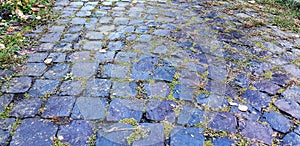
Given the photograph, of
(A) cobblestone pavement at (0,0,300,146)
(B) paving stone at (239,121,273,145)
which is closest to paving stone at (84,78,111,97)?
(A) cobblestone pavement at (0,0,300,146)

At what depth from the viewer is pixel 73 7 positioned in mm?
3951

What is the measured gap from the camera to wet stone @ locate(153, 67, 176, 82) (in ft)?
8.04

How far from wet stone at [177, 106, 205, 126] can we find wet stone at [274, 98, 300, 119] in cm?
65

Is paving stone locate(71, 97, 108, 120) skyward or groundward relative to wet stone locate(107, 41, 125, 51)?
groundward

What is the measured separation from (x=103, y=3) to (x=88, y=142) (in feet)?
9.03

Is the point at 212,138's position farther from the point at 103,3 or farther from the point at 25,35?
the point at 103,3

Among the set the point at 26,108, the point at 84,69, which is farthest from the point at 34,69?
the point at 26,108

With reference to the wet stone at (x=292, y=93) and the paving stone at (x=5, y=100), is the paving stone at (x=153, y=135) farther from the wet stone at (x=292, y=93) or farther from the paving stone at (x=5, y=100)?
the wet stone at (x=292, y=93)

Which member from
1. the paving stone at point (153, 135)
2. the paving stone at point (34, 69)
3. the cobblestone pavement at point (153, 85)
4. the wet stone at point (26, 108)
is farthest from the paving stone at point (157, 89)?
the paving stone at point (34, 69)

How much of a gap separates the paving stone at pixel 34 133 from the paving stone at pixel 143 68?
0.84 metres

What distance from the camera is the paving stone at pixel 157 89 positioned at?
7.37ft

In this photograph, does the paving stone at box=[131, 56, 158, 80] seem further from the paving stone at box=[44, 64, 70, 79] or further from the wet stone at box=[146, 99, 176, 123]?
the paving stone at box=[44, 64, 70, 79]

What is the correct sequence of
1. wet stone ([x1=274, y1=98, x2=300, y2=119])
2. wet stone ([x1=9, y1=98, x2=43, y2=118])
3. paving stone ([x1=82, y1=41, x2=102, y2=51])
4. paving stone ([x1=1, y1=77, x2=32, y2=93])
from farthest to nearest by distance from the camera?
A: paving stone ([x1=82, y1=41, x2=102, y2=51]) < paving stone ([x1=1, y1=77, x2=32, y2=93]) < wet stone ([x1=274, y1=98, x2=300, y2=119]) < wet stone ([x1=9, y1=98, x2=43, y2=118])

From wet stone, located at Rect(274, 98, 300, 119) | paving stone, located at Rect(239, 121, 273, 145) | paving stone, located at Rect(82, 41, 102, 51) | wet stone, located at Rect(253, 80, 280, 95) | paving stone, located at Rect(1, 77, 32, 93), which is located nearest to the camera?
paving stone, located at Rect(239, 121, 273, 145)
